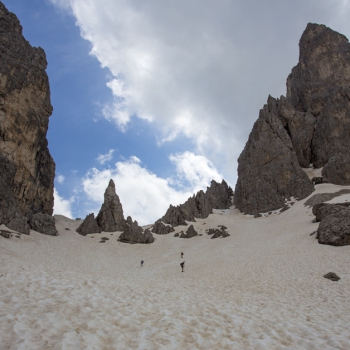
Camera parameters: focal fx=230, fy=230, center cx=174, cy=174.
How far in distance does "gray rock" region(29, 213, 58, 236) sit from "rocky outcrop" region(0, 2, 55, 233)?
2.23 metres

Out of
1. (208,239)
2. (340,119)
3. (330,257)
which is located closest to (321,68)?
(340,119)

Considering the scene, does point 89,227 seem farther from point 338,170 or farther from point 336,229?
point 338,170

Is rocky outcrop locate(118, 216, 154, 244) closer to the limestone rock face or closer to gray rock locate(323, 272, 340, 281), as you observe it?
the limestone rock face

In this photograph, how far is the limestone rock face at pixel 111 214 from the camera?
162 ft

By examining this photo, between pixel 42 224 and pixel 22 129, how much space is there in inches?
673

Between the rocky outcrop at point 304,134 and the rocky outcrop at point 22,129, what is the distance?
174 ft

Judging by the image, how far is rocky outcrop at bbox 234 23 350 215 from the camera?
64500 millimetres

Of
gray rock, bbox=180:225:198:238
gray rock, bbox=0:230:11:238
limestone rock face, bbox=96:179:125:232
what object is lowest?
gray rock, bbox=0:230:11:238

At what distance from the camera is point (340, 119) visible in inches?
2854

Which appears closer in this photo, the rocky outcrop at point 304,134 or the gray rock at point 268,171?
the gray rock at point 268,171

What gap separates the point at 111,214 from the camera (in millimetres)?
50969

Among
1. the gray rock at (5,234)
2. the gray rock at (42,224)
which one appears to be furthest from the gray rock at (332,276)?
the gray rock at (42,224)

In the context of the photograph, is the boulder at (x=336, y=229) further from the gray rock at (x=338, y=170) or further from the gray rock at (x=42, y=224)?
the gray rock at (x=338, y=170)

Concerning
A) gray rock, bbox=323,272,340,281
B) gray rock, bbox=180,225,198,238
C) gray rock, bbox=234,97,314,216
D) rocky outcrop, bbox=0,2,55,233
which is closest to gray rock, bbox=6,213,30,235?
rocky outcrop, bbox=0,2,55,233
